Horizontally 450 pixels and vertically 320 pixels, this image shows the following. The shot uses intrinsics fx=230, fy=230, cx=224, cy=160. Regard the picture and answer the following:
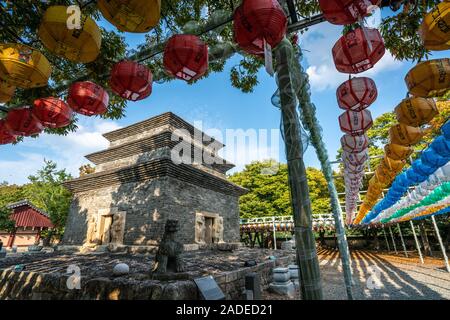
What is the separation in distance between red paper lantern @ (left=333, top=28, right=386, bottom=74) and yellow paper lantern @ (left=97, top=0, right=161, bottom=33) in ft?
7.22

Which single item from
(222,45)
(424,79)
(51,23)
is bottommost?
(424,79)

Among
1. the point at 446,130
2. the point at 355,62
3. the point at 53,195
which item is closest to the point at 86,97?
the point at 355,62

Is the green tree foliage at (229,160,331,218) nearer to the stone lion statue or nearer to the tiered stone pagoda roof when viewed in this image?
the tiered stone pagoda roof

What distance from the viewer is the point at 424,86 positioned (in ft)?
9.66

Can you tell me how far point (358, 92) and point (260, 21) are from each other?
7.08 feet

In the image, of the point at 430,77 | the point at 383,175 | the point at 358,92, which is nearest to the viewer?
the point at 430,77

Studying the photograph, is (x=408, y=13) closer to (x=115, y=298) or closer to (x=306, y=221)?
(x=306, y=221)

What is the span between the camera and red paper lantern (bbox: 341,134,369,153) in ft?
17.0

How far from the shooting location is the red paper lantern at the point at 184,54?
10.2 ft

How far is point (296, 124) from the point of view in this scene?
260cm

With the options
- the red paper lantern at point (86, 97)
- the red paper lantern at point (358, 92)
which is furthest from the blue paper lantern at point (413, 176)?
the red paper lantern at point (86, 97)

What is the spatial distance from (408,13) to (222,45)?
117 inches

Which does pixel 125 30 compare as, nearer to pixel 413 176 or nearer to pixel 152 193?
pixel 413 176
